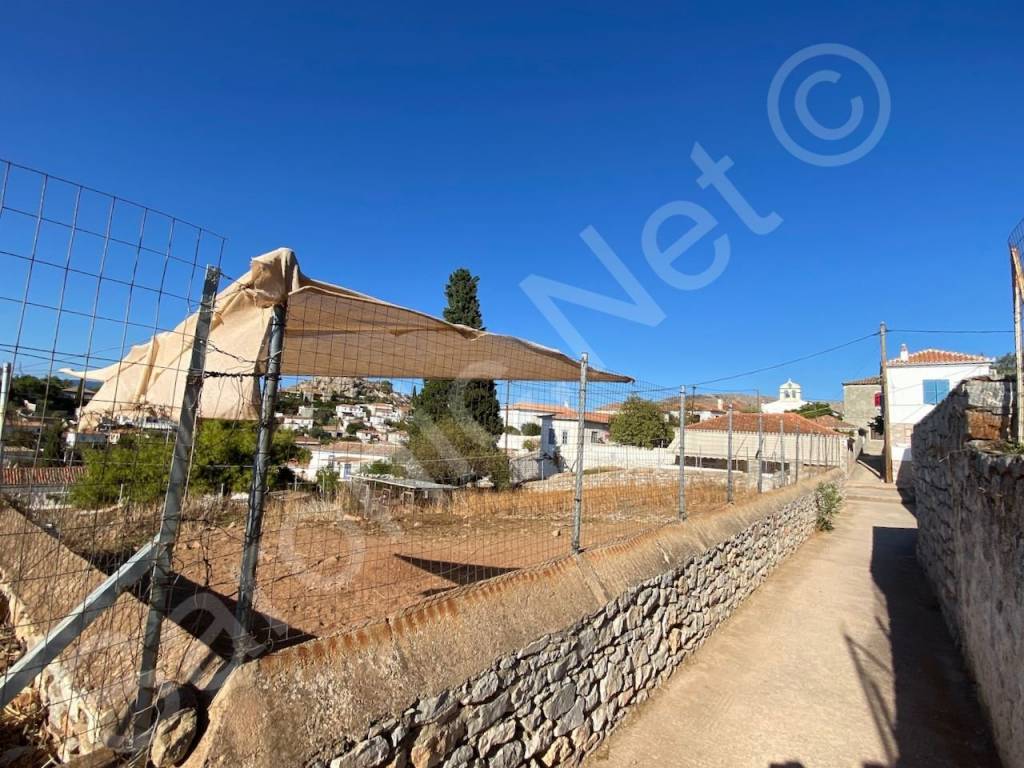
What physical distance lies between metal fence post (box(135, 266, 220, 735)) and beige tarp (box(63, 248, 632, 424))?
0.07 m

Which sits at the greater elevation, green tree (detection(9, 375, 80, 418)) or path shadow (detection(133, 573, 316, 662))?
green tree (detection(9, 375, 80, 418))

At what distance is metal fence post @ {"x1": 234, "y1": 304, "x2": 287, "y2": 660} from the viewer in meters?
2.01

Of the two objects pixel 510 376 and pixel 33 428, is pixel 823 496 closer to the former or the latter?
pixel 510 376

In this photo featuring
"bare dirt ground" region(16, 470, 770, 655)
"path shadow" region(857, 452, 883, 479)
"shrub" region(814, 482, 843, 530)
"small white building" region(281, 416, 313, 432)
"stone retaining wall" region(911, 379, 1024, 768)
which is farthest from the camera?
"path shadow" region(857, 452, 883, 479)

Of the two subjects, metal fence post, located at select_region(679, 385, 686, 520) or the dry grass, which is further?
metal fence post, located at select_region(679, 385, 686, 520)

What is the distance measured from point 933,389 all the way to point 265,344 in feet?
112

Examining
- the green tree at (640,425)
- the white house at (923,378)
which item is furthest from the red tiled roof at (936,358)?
the green tree at (640,425)

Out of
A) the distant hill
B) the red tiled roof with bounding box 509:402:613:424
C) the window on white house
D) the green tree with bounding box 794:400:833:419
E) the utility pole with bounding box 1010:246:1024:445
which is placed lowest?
the distant hill

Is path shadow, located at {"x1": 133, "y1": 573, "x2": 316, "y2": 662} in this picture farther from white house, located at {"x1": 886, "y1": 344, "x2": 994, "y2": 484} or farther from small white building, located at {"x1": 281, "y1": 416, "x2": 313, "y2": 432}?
white house, located at {"x1": 886, "y1": 344, "x2": 994, "y2": 484}

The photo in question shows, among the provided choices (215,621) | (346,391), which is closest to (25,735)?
(215,621)

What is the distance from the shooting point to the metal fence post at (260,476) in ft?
6.59

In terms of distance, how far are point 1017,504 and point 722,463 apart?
7309mm

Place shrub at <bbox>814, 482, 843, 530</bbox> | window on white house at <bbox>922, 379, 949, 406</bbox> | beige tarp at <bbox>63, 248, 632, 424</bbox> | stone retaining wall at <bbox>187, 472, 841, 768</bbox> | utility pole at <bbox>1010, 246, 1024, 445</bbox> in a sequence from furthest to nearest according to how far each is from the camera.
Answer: window on white house at <bbox>922, 379, 949, 406</bbox> → shrub at <bbox>814, 482, 843, 530</bbox> → utility pole at <bbox>1010, 246, 1024, 445</bbox> → beige tarp at <bbox>63, 248, 632, 424</bbox> → stone retaining wall at <bbox>187, 472, 841, 768</bbox>

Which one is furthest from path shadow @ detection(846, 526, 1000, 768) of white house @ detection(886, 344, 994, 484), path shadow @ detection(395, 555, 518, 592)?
white house @ detection(886, 344, 994, 484)
